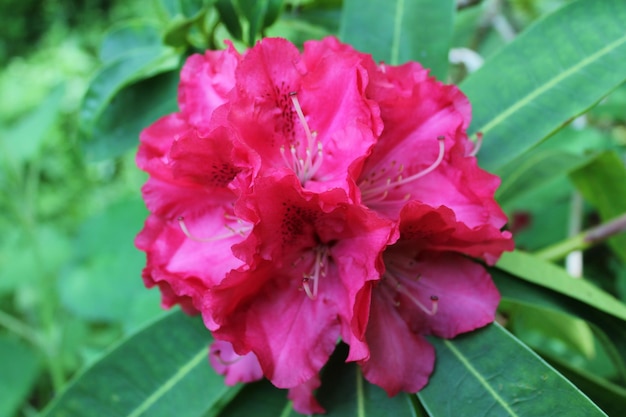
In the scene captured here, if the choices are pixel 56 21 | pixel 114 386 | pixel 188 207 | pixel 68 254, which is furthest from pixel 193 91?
pixel 56 21

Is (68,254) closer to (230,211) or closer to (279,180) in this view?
(230,211)

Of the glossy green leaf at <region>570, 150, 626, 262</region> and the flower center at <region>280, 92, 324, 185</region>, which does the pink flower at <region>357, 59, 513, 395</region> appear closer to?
the flower center at <region>280, 92, 324, 185</region>

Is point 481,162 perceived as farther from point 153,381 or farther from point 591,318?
point 153,381

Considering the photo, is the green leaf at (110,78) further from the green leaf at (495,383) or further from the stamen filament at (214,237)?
the green leaf at (495,383)

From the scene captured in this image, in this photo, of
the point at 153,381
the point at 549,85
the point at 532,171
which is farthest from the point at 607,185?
the point at 153,381

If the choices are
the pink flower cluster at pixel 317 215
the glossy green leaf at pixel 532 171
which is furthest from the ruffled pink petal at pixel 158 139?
the glossy green leaf at pixel 532 171

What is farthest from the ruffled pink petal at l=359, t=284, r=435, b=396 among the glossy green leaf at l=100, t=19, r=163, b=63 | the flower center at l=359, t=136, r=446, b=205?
the glossy green leaf at l=100, t=19, r=163, b=63
